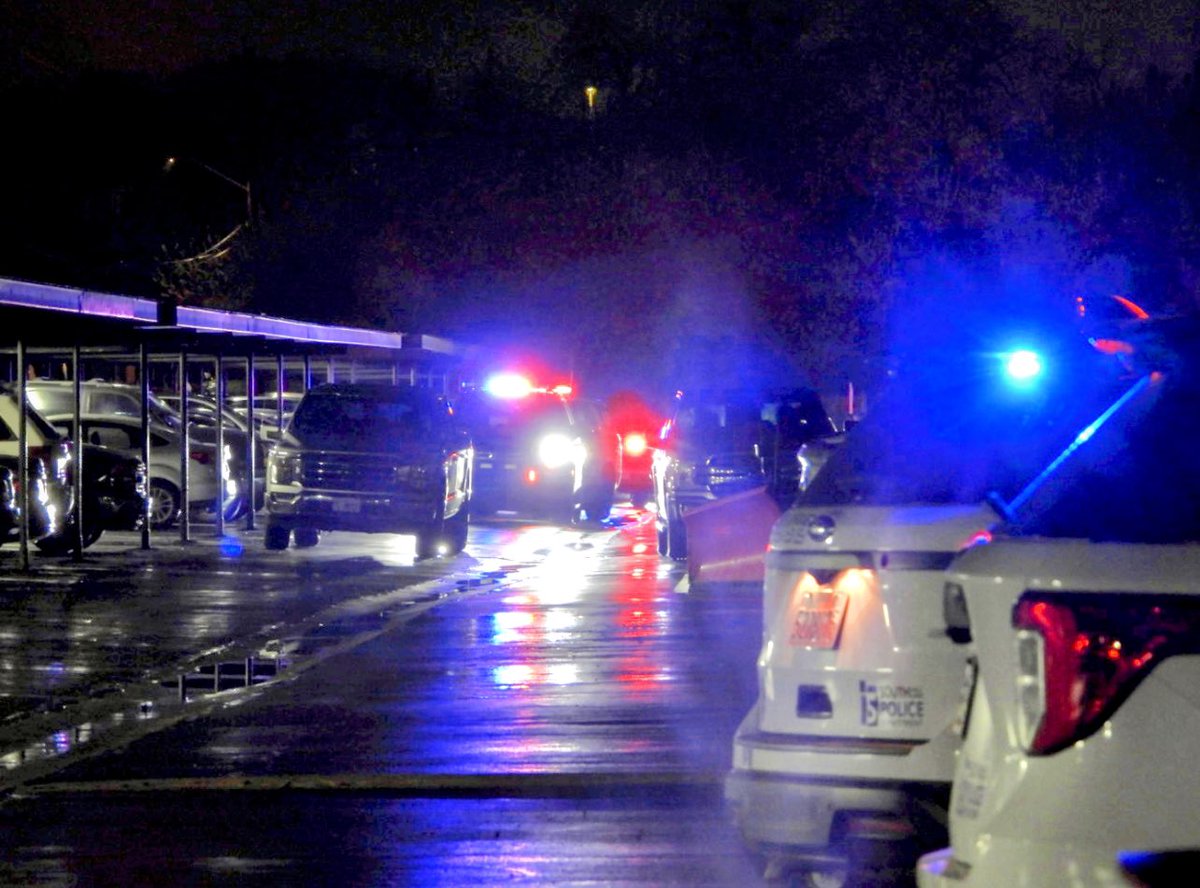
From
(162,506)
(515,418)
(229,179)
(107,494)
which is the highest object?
(229,179)

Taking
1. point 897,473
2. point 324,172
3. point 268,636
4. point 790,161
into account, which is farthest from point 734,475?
point 324,172

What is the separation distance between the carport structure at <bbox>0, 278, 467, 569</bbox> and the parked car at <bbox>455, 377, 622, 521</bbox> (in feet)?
7.82

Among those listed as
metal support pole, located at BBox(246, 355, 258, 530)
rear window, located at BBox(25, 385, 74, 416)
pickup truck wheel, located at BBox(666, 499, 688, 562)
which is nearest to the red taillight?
metal support pole, located at BBox(246, 355, 258, 530)

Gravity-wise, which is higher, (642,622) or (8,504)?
(8,504)

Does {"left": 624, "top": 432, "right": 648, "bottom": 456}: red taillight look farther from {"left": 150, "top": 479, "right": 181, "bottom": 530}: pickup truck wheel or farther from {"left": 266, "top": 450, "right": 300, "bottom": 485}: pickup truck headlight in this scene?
{"left": 266, "top": 450, "right": 300, "bottom": 485}: pickup truck headlight

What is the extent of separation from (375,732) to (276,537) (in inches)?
458

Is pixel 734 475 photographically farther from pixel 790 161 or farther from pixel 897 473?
pixel 790 161

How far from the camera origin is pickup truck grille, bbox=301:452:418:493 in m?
20.2

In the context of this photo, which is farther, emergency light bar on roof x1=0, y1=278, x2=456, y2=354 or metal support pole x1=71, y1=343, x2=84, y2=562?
metal support pole x1=71, y1=343, x2=84, y2=562

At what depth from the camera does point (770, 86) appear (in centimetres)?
3997

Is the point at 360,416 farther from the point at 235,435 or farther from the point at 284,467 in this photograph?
the point at 235,435

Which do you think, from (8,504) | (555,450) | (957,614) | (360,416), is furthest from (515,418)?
(957,614)

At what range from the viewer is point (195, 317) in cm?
2091

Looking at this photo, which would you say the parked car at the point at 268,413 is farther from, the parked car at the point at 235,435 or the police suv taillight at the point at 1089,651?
the police suv taillight at the point at 1089,651
